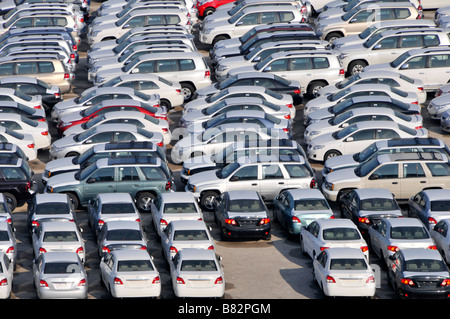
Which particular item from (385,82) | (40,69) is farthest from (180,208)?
(40,69)

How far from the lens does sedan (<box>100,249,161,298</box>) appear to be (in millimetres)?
29594

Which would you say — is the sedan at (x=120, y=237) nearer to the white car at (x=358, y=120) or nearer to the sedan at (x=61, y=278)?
the sedan at (x=61, y=278)

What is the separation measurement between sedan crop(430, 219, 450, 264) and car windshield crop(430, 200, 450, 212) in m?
0.88

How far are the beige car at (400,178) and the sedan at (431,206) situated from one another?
1.39 m

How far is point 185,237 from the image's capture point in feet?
106

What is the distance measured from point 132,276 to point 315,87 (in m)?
17.3

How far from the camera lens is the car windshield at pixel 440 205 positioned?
112 ft

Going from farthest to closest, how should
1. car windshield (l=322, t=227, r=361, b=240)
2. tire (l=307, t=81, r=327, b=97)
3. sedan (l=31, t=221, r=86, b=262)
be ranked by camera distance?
tire (l=307, t=81, r=327, b=97), car windshield (l=322, t=227, r=361, b=240), sedan (l=31, t=221, r=86, b=262)

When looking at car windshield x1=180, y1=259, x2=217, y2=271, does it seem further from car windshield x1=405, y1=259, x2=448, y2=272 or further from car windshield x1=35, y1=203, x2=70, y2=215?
car windshield x1=35, y1=203, x2=70, y2=215

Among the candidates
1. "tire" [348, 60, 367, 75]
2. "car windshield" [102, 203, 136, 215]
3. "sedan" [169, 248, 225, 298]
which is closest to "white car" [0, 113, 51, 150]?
"car windshield" [102, 203, 136, 215]

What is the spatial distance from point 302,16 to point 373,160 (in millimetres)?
15317

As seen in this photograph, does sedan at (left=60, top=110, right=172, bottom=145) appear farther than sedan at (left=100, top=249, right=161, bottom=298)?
Yes

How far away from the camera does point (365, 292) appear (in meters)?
30.0

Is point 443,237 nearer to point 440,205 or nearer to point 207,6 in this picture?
point 440,205
